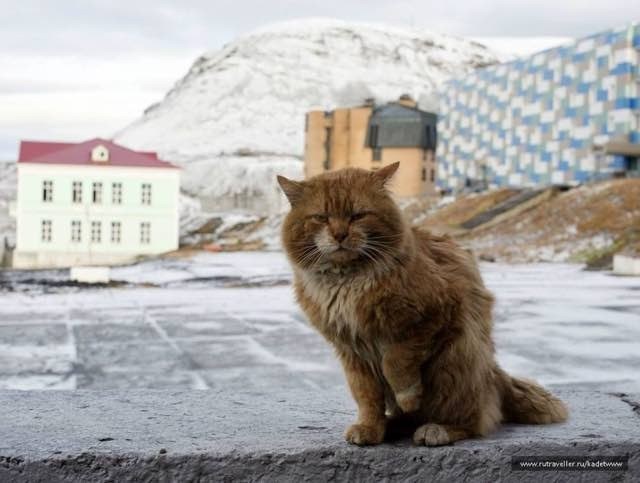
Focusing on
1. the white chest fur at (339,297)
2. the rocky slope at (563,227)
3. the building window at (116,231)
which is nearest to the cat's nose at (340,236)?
the white chest fur at (339,297)

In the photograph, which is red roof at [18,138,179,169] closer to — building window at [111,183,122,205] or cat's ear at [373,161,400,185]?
building window at [111,183,122,205]

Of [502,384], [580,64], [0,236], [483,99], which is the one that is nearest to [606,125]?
[580,64]

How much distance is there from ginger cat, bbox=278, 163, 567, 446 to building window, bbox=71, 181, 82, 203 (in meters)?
41.0

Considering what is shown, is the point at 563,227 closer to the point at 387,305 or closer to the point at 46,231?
the point at 46,231

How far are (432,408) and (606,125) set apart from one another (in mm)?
39856

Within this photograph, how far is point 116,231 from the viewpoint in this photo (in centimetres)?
4247

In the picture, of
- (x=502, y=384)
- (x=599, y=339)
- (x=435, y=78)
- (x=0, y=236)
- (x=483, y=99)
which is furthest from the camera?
(x=435, y=78)

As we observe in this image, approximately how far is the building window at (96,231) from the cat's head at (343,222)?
4087 centimetres

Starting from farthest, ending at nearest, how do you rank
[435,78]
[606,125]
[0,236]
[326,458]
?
[435,78]
[0,236]
[606,125]
[326,458]

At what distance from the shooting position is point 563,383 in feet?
21.6

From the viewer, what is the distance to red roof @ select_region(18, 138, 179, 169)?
4191cm

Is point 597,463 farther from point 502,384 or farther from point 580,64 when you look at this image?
point 580,64

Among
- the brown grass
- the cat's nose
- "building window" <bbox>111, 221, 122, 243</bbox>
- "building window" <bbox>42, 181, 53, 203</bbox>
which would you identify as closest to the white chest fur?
the cat's nose

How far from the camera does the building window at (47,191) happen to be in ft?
137
